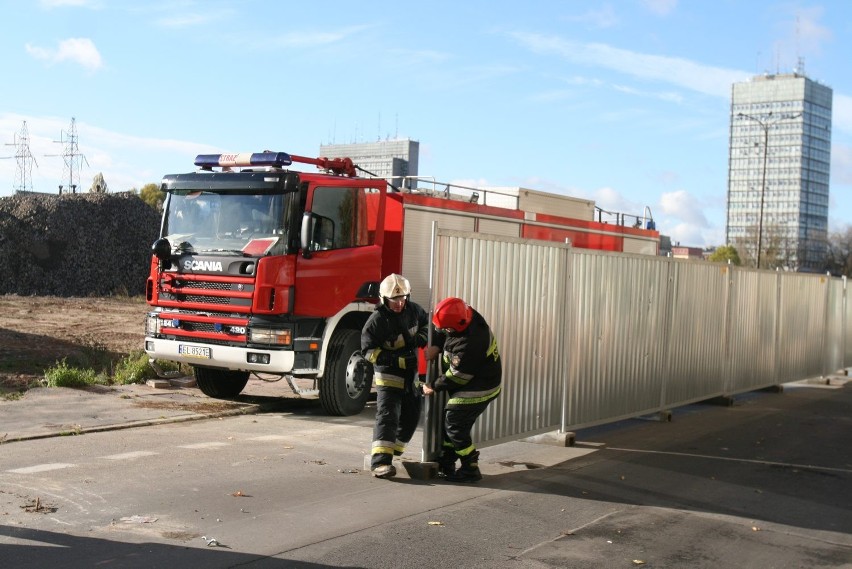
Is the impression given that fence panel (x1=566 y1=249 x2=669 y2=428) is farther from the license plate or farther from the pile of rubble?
the pile of rubble

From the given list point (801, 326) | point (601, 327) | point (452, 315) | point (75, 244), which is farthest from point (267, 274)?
point (75, 244)

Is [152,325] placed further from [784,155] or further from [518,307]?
[784,155]

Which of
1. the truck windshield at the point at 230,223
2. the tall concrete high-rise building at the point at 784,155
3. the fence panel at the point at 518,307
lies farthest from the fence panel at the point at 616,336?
the tall concrete high-rise building at the point at 784,155

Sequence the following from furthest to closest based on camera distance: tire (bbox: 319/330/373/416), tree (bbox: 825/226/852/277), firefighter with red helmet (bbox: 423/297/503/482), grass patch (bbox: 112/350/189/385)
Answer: tree (bbox: 825/226/852/277) < grass patch (bbox: 112/350/189/385) < tire (bbox: 319/330/373/416) < firefighter with red helmet (bbox: 423/297/503/482)

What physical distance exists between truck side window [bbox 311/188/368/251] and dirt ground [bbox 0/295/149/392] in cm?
472

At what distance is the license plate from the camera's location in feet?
39.6

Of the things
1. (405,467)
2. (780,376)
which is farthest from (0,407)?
(780,376)

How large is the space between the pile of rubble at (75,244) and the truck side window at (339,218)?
20.0m

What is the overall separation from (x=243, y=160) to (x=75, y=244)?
2048 centimetres

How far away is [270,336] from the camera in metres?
11.8

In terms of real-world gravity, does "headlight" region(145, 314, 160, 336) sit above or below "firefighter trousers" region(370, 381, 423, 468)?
above

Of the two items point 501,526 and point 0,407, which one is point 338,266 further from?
point 501,526

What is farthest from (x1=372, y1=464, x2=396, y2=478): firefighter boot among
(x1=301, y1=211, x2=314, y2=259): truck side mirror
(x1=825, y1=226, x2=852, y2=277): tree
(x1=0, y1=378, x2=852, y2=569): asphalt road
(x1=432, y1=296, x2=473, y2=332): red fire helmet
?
(x1=825, y1=226, x2=852, y2=277): tree

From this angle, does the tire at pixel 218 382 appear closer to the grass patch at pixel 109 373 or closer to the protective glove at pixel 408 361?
the grass patch at pixel 109 373
